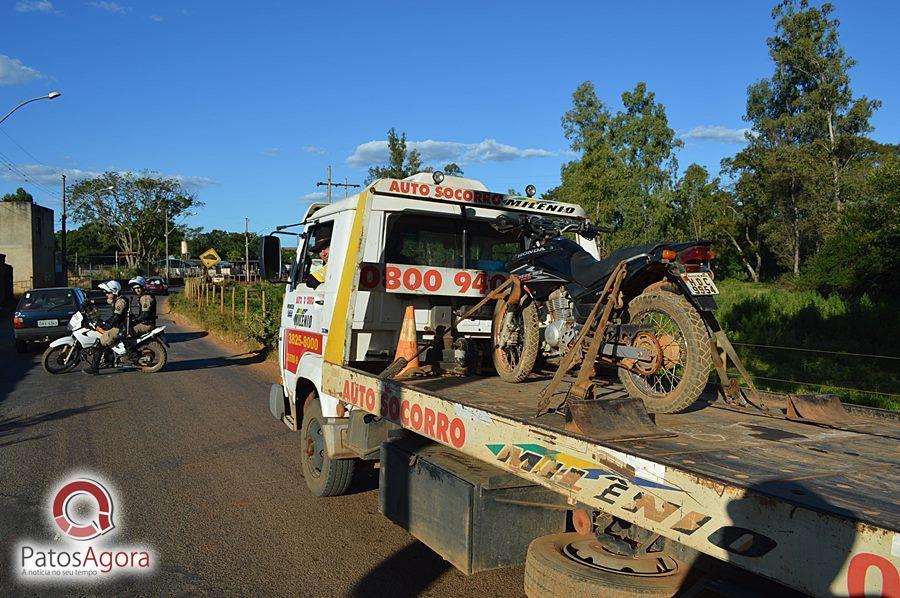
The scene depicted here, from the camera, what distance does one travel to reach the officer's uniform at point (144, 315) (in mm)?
14203

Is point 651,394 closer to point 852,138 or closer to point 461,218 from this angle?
point 461,218

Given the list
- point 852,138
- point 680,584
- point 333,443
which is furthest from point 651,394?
point 852,138

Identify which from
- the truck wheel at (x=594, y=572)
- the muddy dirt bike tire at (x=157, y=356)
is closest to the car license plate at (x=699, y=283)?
the truck wheel at (x=594, y=572)

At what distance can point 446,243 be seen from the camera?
262 inches

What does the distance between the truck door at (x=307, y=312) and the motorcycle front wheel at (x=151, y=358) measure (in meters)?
7.85

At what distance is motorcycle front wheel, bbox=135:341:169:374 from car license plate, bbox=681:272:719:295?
12.4m

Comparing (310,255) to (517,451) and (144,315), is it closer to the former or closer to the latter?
(517,451)

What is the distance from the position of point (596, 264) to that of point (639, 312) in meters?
0.54

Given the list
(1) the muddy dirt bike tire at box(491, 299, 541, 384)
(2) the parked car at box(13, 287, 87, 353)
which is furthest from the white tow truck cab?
(2) the parked car at box(13, 287, 87, 353)

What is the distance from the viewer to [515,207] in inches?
257

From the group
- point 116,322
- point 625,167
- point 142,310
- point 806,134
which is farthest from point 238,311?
point 806,134

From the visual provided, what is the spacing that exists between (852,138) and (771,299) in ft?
57.9

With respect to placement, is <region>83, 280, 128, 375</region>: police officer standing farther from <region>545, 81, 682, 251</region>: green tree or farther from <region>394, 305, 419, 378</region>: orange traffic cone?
<region>545, 81, 682, 251</region>: green tree

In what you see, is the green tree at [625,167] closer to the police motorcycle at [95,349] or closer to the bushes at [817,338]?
the bushes at [817,338]
